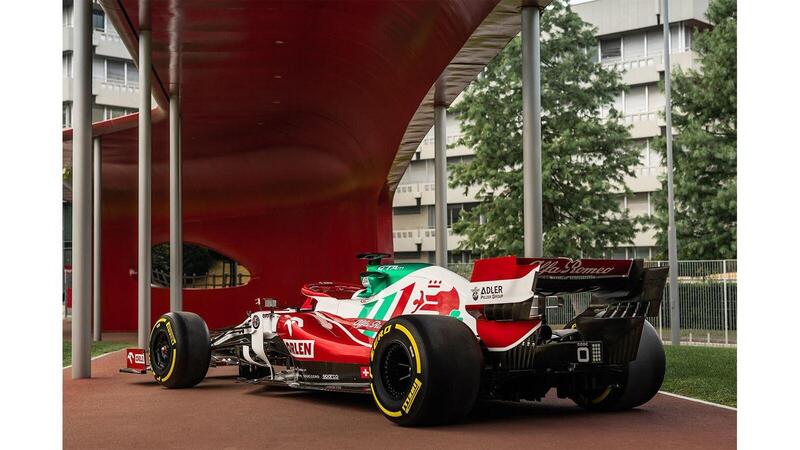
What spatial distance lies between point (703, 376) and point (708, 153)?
20.2 meters

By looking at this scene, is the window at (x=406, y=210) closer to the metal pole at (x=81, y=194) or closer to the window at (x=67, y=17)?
the window at (x=67, y=17)

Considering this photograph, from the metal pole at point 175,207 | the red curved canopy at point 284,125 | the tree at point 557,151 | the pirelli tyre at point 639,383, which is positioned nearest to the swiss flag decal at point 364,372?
the pirelli tyre at point 639,383

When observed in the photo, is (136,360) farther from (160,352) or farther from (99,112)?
(99,112)

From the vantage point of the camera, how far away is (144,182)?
16.5m

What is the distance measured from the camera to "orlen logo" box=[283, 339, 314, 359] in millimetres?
9953

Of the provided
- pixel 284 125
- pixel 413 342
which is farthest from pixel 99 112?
pixel 413 342

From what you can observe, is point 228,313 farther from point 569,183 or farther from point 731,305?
point 731,305

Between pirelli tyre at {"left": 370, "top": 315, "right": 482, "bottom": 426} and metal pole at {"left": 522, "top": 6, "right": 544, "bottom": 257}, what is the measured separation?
5.51 metres

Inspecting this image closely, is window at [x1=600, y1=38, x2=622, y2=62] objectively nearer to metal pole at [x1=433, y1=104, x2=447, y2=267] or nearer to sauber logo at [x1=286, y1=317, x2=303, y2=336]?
metal pole at [x1=433, y1=104, x2=447, y2=267]

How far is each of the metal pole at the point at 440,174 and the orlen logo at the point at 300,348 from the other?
13141 mm

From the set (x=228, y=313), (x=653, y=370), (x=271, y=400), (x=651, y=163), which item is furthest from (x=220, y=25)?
(x=651, y=163)

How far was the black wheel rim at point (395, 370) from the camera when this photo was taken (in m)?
8.27

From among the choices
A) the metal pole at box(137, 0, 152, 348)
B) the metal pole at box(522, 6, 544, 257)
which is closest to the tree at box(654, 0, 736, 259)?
the metal pole at box(522, 6, 544, 257)

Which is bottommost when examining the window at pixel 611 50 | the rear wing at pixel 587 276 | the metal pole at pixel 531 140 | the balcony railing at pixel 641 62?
the rear wing at pixel 587 276
